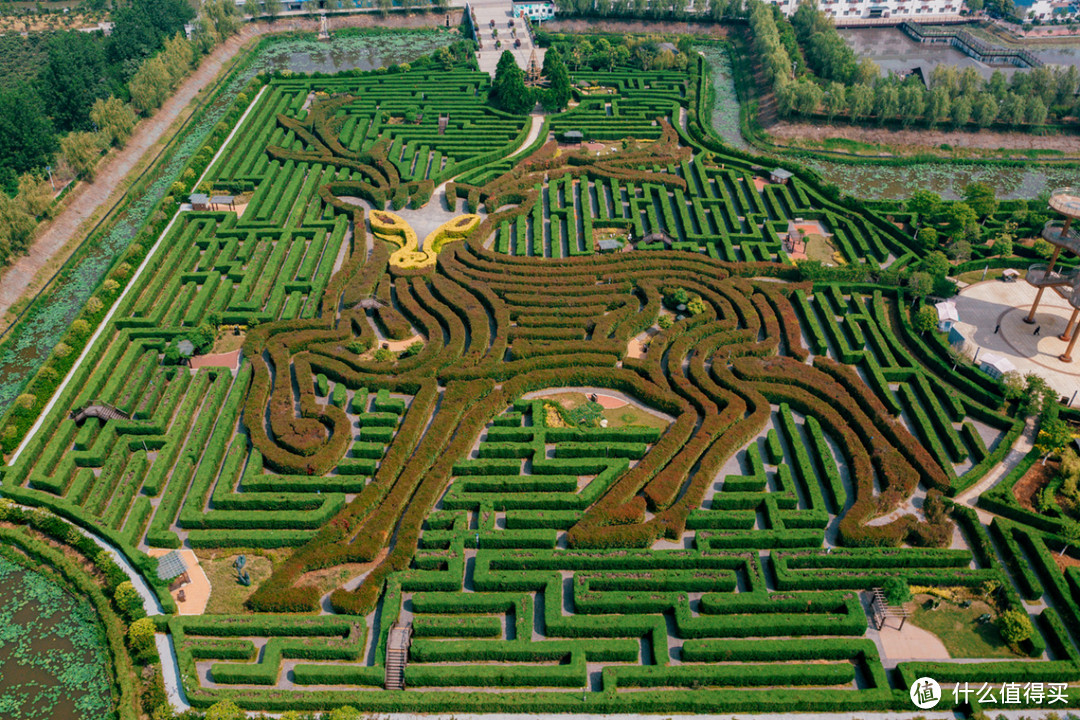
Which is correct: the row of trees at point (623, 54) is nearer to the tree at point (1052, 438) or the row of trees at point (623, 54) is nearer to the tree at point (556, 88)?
the tree at point (556, 88)

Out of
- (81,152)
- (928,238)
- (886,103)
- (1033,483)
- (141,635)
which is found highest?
(886,103)

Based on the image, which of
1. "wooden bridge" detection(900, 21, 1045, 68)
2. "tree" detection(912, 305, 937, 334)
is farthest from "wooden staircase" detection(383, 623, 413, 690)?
"wooden bridge" detection(900, 21, 1045, 68)

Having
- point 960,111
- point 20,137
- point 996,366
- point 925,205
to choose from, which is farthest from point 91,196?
point 960,111

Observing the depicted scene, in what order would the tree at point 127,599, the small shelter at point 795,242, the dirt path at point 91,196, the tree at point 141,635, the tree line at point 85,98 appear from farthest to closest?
the tree line at point 85,98 < the small shelter at point 795,242 < the dirt path at point 91,196 < the tree at point 127,599 < the tree at point 141,635

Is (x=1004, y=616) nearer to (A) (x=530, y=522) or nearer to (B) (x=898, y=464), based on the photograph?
(B) (x=898, y=464)

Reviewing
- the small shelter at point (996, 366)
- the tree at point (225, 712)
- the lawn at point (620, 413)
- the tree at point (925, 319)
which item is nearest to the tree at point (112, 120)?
the lawn at point (620, 413)

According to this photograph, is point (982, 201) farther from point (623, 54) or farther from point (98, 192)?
point (98, 192)

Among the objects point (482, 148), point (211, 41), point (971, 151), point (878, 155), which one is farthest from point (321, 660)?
point (211, 41)
